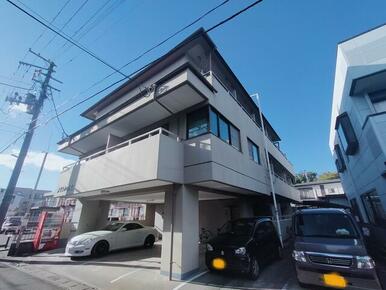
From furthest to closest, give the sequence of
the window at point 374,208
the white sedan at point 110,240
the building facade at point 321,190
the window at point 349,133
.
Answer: the building facade at point 321,190 → the window at point 349,133 → the window at point 374,208 → the white sedan at point 110,240

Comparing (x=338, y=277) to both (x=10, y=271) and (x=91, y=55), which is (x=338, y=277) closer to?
(x=91, y=55)

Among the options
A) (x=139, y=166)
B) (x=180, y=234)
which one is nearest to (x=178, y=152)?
(x=139, y=166)

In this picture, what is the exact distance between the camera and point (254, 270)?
228 inches

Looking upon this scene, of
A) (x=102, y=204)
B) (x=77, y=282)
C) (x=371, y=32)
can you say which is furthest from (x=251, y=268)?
(x=371, y=32)

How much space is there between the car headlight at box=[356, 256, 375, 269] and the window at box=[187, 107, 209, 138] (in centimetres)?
570

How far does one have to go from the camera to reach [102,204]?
41.6ft

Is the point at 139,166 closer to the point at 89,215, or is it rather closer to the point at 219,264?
the point at 219,264

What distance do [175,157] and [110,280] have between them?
15.1ft

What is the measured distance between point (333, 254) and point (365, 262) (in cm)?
60

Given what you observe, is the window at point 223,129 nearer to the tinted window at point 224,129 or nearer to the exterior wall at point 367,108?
the tinted window at point 224,129

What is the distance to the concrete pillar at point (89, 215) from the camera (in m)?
11.4

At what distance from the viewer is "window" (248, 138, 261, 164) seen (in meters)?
11.7

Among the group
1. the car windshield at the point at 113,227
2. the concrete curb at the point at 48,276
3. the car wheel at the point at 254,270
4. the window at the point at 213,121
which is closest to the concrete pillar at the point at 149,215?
the car windshield at the point at 113,227

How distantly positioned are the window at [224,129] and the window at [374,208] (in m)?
8.30
